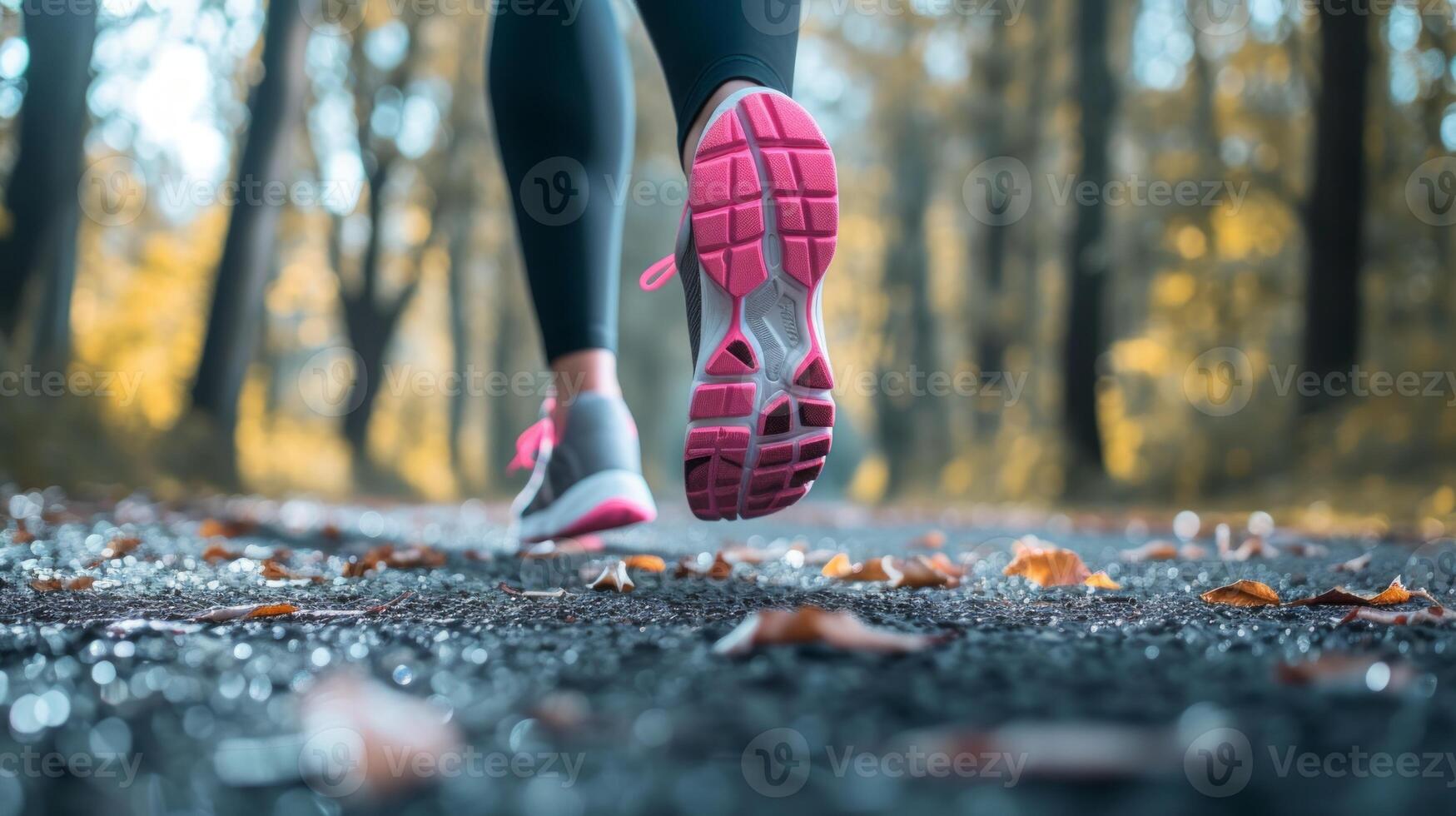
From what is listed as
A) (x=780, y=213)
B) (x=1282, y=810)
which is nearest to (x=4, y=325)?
(x=780, y=213)

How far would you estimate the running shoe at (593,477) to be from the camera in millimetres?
2102

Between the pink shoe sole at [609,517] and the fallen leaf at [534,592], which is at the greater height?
the pink shoe sole at [609,517]

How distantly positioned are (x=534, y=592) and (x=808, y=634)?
709 mm

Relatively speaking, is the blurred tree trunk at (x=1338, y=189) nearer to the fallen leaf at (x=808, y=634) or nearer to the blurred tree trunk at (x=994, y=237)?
the blurred tree trunk at (x=994, y=237)

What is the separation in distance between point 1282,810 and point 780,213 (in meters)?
1.20

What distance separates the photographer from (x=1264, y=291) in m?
8.92
